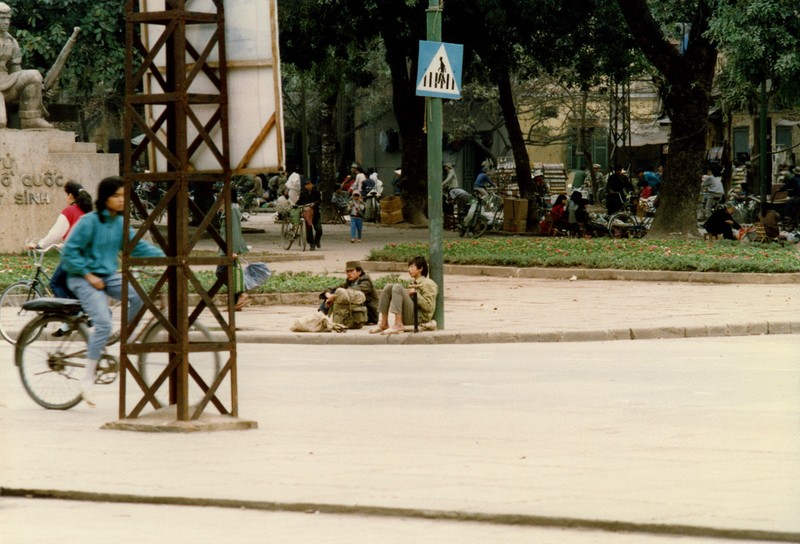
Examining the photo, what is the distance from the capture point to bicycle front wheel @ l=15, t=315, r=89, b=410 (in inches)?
417

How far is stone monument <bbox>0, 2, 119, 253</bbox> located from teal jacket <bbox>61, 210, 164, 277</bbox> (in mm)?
16325

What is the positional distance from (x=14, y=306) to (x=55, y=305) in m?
5.13

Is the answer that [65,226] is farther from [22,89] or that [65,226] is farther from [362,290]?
[22,89]

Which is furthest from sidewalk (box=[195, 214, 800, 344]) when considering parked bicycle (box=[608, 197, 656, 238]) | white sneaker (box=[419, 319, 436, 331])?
parked bicycle (box=[608, 197, 656, 238])

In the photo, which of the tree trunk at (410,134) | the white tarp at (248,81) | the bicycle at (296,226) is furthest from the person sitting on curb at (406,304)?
the tree trunk at (410,134)

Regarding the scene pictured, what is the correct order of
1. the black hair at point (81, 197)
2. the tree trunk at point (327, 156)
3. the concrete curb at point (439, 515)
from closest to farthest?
the concrete curb at point (439, 515), the black hair at point (81, 197), the tree trunk at point (327, 156)

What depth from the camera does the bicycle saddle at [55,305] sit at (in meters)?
10.6

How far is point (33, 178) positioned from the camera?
1049 inches

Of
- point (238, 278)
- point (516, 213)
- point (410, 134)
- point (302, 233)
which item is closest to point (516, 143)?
point (516, 213)

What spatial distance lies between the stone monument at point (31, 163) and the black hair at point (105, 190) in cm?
1636

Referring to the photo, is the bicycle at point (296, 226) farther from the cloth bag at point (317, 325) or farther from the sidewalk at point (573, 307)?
the cloth bag at point (317, 325)

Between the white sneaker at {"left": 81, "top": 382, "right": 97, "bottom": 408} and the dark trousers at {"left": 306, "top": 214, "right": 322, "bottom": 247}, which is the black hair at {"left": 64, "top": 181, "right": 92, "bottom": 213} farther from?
the dark trousers at {"left": 306, "top": 214, "right": 322, "bottom": 247}

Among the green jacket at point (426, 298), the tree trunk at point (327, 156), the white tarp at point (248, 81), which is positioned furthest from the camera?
the tree trunk at point (327, 156)

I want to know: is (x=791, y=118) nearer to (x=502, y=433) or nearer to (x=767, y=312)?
(x=767, y=312)
